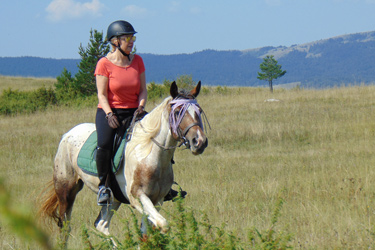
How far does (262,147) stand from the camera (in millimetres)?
13180

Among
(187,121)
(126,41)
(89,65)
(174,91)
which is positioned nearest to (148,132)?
(174,91)

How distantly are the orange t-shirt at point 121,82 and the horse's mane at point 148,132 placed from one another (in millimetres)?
470

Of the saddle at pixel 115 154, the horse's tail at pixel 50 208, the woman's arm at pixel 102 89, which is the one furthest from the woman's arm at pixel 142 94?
the horse's tail at pixel 50 208

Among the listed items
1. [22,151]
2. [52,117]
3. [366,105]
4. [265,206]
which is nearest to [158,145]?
[265,206]

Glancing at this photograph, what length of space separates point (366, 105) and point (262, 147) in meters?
7.46

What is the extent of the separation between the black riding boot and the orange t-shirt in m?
0.59

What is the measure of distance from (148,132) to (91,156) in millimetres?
857

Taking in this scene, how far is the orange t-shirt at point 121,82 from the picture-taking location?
5219mm

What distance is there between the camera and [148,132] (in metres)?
4.94

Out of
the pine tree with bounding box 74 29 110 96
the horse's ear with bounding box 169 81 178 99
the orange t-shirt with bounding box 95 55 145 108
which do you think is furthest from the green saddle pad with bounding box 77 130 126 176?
the pine tree with bounding box 74 29 110 96

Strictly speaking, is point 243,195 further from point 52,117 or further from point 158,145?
point 52,117

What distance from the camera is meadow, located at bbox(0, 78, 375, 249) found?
5.64 metres

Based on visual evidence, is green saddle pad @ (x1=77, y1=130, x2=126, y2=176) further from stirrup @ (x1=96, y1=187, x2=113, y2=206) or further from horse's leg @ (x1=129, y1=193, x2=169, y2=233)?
horse's leg @ (x1=129, y1=193, x2=169, y2=233)

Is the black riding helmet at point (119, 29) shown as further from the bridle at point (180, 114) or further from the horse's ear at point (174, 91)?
the bridle at point (180, 114)
